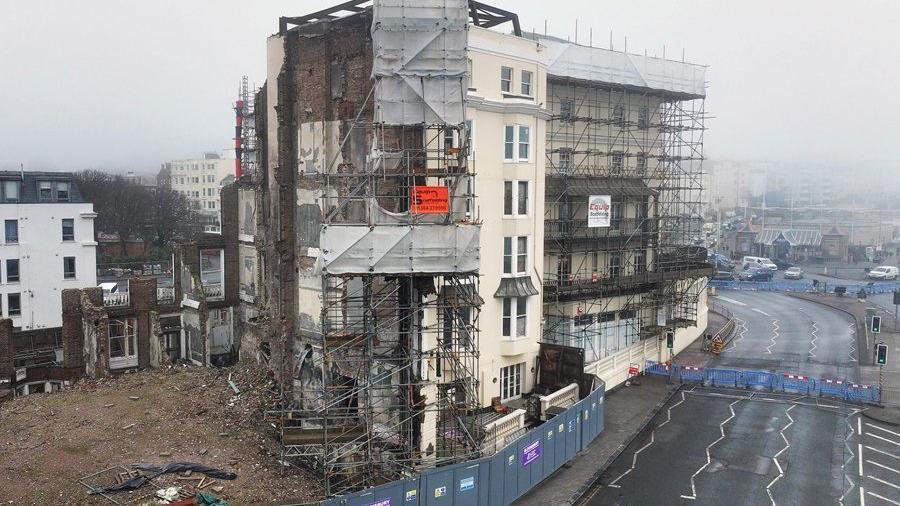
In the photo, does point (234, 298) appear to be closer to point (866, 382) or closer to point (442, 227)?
point (442, 227)

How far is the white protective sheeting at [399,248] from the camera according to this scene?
1931 cm

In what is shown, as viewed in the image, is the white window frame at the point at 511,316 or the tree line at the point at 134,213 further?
the tree line at the point at 134,213

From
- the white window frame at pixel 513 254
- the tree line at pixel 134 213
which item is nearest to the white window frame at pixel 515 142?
the white window frame at pixel 513 254

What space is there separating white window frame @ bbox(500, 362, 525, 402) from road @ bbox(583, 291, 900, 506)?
528 centimetres

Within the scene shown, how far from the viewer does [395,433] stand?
21.0 m

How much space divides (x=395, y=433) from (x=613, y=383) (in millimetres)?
14464

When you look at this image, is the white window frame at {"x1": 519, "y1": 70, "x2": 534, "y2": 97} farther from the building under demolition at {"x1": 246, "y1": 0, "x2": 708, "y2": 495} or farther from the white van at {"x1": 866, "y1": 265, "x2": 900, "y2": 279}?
the white van at {"x1": 866, "y1": 265, "x2": 900, "y2": 279}

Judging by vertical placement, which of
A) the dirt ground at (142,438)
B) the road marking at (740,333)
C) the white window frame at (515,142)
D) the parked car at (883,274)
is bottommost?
the road marking at (740,333)

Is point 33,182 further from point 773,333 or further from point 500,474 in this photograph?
point 773,333

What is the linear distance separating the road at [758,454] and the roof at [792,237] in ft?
226

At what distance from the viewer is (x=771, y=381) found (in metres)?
33.2

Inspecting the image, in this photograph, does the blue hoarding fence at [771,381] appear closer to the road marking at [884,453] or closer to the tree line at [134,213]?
the road marking at [884,453]

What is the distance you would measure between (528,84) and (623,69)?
1165cm

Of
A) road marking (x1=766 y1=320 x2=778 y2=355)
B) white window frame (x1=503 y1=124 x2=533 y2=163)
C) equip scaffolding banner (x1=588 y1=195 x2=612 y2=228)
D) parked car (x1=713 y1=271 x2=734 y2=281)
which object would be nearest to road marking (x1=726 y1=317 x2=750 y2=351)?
road marking (x1=766 y1=320 x2=778 y2=355)
